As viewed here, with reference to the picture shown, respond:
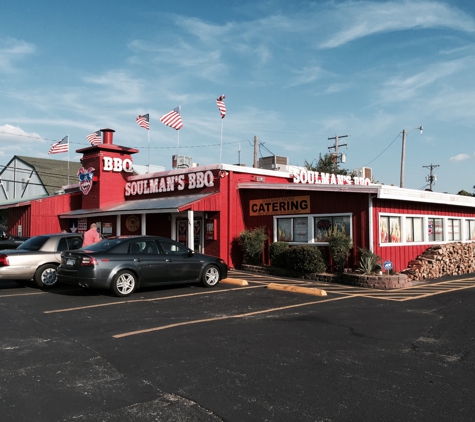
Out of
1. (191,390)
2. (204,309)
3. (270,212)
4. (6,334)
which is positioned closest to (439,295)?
(204,309)

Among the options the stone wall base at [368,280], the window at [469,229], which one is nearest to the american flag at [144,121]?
the stone wall base at [368,280]

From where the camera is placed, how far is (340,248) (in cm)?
1507

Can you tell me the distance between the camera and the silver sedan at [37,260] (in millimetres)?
12531

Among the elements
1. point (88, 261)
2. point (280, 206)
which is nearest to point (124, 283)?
point (88, 261)

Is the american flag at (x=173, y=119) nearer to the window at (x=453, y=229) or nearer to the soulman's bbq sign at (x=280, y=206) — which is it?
the soulman's bbq sign at (x=280, y=206)

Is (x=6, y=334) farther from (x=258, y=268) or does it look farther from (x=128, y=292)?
(x=258, y=268)

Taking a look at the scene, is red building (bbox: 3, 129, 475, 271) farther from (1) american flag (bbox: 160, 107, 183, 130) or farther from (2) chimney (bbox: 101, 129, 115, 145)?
(1) american flag (bbox: 160, 107, 183, 130)

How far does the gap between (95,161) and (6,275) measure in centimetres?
1188

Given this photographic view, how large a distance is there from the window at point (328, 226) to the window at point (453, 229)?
5.97 meters

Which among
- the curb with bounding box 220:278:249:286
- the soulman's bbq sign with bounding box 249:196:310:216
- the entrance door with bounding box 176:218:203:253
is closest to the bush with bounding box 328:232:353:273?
the soulman's bbq sign with bounding box 249:196:310:216

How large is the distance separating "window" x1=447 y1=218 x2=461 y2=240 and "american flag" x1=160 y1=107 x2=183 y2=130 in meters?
12.2

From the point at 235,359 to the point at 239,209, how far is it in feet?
43.0

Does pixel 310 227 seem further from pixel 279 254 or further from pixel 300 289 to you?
pixel 300 289

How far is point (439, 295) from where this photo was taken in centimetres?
1227
